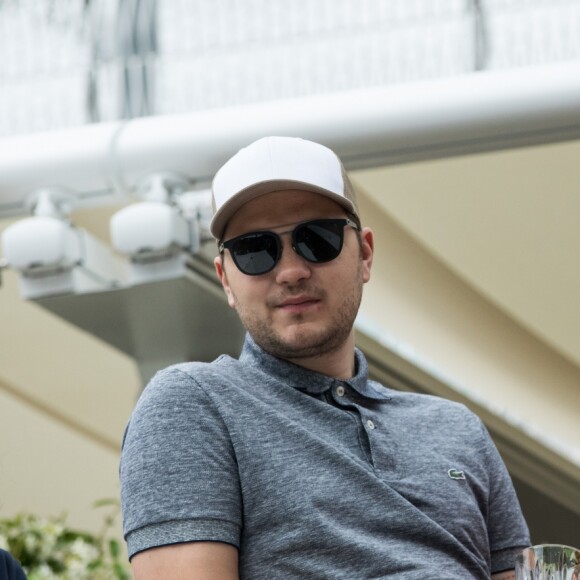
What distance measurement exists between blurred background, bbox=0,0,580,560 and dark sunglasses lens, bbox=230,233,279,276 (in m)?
0.91

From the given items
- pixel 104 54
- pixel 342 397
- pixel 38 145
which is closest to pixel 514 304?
pixel 104 54

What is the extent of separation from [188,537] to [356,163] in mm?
2447

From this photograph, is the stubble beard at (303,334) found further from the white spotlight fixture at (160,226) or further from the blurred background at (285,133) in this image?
the white spotlight fixture at (160,226)

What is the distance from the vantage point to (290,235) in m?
1.96

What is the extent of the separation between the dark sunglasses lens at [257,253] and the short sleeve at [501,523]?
478 millimetres

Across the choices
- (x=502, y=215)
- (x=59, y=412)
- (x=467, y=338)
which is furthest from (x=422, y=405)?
(x=59, y=412)

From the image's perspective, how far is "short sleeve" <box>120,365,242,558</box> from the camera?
174 cm

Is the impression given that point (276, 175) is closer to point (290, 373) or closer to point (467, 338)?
point (290, 373)

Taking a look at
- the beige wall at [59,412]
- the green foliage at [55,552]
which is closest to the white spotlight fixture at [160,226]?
the green foliage at [55,552]

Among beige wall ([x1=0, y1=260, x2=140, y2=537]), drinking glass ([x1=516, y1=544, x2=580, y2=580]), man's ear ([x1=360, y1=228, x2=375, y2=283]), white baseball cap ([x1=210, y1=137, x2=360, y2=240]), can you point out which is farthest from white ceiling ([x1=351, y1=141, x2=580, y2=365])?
drinking glass ([x1=516, y1=544, x2=580, y2=580])

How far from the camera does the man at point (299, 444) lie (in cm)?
176

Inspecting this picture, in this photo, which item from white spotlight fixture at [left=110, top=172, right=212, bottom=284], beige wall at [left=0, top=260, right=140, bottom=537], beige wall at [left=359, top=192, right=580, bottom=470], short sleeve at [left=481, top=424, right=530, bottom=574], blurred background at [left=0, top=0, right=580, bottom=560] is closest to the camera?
short sleeve at [left=481, top=424, right=530, bottom=574]

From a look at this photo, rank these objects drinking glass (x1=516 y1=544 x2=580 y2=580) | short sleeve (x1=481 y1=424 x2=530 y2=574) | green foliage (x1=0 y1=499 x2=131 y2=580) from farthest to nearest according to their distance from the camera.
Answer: green foliage (x1=0 y1=499 x2=131 y2=580) → short sleeve (x1=481 y1=424 x2=530 y2=574) → drinking glass (x1=516 y1=544 x2=580 y2=580)

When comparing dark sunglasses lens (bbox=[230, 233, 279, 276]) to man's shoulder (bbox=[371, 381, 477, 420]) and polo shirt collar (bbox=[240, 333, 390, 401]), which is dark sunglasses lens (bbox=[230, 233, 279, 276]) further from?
man's shoulder (bbox=[371, 381, 477, 420])
